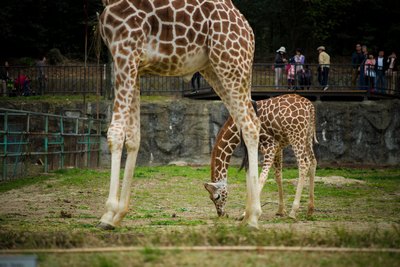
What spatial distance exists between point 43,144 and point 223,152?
9.83m

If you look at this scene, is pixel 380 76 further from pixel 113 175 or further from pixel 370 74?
pixel 113 175

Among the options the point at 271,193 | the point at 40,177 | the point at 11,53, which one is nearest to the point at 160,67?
the point at 271,193

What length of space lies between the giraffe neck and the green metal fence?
4838mm

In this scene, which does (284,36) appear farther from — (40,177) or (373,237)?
(373,237)

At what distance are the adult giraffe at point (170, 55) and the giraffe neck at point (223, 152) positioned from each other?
3448mm

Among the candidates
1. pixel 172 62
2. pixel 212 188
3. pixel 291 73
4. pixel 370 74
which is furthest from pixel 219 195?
pixel 370 74

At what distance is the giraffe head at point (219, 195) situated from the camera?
1152 cm

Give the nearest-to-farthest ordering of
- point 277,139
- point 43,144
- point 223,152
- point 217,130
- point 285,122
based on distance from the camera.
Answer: point 223,152, point 285,122, point 277,139, point 43,144, point 217,130

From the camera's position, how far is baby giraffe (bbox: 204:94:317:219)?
1232 cm

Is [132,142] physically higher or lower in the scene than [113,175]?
higher

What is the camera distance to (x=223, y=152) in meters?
12.5

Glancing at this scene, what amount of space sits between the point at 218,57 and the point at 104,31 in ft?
4.18

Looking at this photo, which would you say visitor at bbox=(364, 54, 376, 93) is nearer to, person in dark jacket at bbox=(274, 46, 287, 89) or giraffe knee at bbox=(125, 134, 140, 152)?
person in dark jacket at bbox=(274, 46, 287, 89)

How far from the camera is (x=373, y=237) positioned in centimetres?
641
